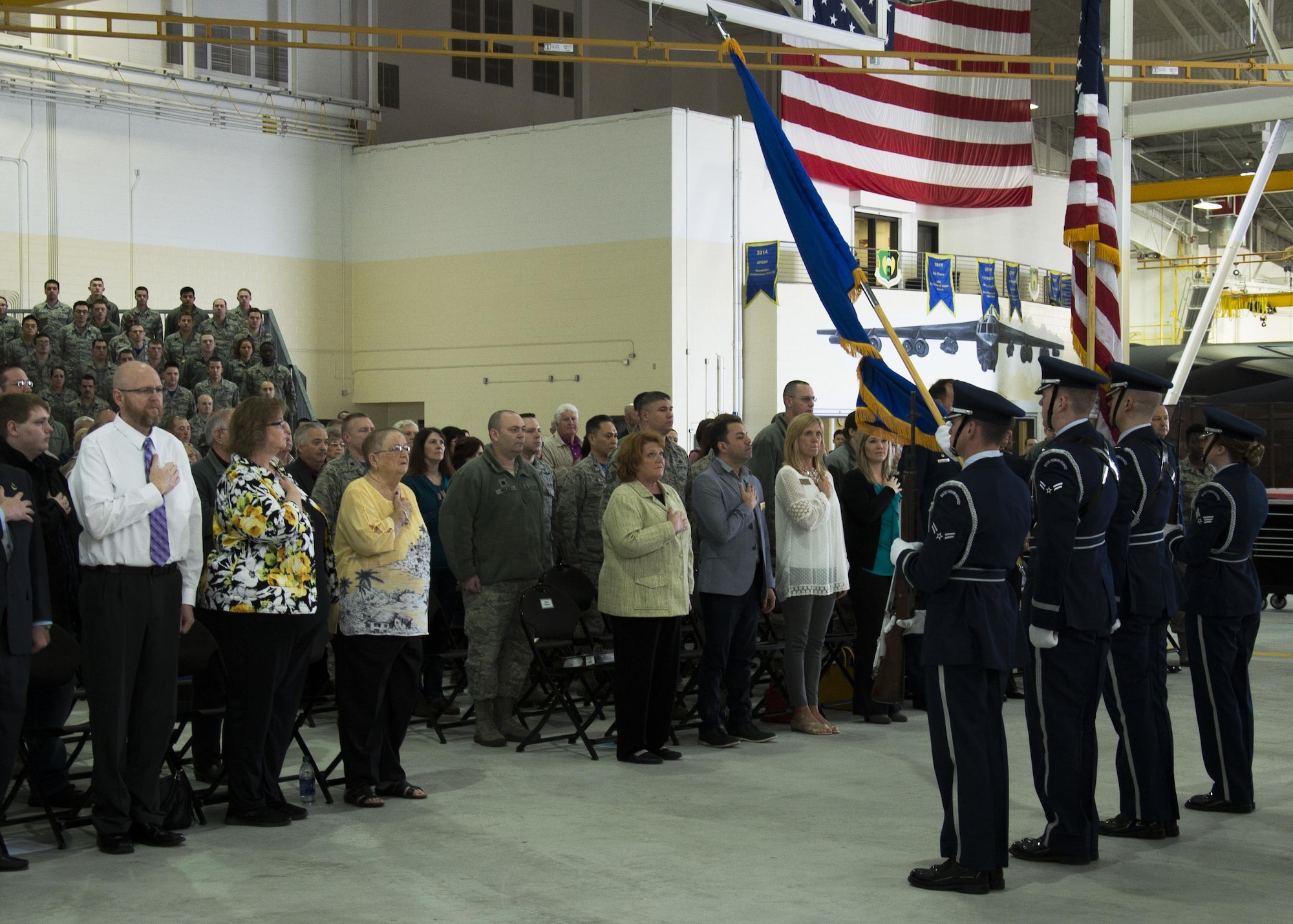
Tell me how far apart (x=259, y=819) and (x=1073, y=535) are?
10.8 feet

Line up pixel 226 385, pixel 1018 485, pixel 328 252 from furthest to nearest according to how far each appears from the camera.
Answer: pixel 328 252 < pixel 226 385 < pixel 1018 485

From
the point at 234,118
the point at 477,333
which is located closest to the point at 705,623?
the point at 477,333

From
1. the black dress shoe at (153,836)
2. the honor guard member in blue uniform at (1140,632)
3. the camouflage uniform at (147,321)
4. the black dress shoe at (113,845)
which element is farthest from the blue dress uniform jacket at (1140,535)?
the camouflage uniform at (147,321)

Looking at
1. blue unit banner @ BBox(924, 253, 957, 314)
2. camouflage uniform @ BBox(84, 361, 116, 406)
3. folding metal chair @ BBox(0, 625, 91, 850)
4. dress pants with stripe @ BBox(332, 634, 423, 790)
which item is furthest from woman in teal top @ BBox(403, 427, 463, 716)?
blue unit banner @ BBox(924, 253, 957, 314)

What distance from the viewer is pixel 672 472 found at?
313 inches

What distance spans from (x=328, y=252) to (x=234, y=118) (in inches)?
97.3

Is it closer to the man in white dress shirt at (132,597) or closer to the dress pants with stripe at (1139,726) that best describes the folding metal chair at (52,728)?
the man in white dress shirt at (132,597)

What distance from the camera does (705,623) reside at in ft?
23.3

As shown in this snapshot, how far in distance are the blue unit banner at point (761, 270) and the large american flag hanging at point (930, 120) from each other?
1.53 metres

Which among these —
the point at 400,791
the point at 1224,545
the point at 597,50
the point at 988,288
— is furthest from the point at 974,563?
the point at 597,50

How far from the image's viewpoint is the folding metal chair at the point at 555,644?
22.3 ft

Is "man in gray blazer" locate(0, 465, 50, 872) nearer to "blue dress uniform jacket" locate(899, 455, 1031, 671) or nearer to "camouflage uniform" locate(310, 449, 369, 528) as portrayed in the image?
"camouflage uniform" locate(310, 449, 369, 528)

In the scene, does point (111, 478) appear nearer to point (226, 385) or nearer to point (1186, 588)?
point (1186, 588)

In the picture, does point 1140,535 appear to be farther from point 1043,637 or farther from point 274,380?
point 274,380
